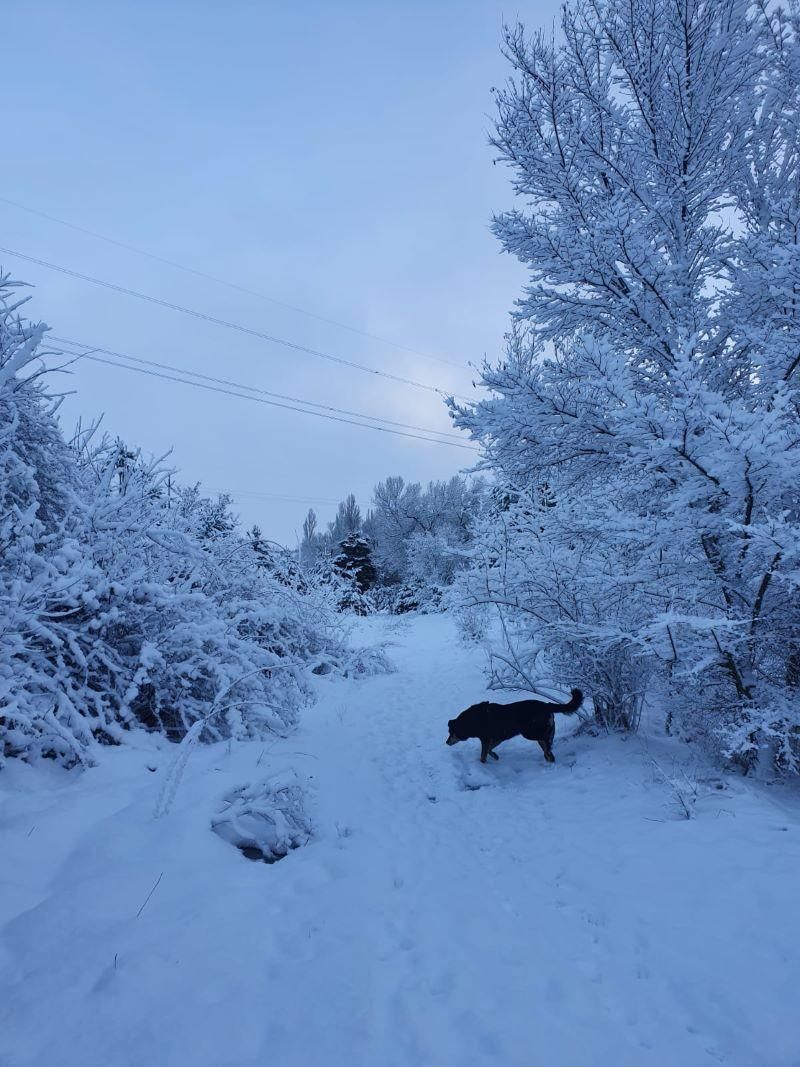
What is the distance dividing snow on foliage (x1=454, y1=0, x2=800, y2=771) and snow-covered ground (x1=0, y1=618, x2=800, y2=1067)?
1436 mm

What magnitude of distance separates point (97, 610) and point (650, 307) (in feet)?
21.5

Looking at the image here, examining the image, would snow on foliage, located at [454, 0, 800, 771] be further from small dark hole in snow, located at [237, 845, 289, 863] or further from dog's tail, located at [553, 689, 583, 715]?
small dark hole in snow, located at [237, 845, 289, 863]

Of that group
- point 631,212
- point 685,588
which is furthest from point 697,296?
point 685,588

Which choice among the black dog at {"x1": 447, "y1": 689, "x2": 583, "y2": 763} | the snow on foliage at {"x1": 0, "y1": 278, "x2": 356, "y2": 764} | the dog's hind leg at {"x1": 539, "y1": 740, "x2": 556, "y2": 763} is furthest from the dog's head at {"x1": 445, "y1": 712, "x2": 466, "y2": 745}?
the snow on foliage at {"x1": 0, "y1": 278, "x2": 356, "y2": 764}

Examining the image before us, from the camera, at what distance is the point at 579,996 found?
7.46 ft

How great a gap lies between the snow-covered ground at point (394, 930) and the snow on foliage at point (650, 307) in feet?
4.71

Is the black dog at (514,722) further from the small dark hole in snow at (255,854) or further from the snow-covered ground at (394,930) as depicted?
the small dark hole in snow at (255,854)

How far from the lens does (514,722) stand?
5816 mm

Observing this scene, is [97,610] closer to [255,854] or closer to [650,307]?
[255,854]

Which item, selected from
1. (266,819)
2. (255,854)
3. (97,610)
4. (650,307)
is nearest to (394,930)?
(255,854)

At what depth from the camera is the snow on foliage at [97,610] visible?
140 inches

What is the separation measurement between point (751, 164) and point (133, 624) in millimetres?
8688

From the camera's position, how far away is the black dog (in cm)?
567

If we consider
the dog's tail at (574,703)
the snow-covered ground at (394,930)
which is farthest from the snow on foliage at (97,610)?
the dog's tail at (574,703)
